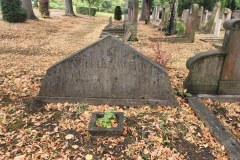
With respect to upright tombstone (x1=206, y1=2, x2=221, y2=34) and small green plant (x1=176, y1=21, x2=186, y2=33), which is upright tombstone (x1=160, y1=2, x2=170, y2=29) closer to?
small green plant (x1=176, y1=21, x2=186, y2=33)

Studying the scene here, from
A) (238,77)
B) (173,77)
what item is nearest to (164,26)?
(173,77)

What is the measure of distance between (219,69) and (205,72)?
0.32 meters

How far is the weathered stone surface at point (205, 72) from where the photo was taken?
16.6ft

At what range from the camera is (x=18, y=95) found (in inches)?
207

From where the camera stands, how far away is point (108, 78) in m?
4.70

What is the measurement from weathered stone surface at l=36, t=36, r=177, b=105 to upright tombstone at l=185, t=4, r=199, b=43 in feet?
24.7

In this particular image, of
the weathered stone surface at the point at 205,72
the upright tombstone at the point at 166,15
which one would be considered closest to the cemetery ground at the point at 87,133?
the weathered stone surface at the point at 205,72

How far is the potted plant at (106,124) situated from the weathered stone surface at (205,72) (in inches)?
83.0

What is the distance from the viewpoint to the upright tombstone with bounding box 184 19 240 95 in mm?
4961

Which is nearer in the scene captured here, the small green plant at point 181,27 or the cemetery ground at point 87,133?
the cemetery ground at point 87,133

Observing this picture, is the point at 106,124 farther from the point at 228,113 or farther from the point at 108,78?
the point at 228,113

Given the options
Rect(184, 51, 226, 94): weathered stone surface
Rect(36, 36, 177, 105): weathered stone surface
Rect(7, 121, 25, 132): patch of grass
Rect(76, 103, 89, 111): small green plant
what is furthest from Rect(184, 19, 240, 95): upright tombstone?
Rect(7, 121, 25, 132): patch of grass

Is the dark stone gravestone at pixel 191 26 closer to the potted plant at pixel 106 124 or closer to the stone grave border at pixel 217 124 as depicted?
the stone grave border at pixel 217 124

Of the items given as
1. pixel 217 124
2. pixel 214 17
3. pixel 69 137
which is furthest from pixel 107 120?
pixel 214 17
